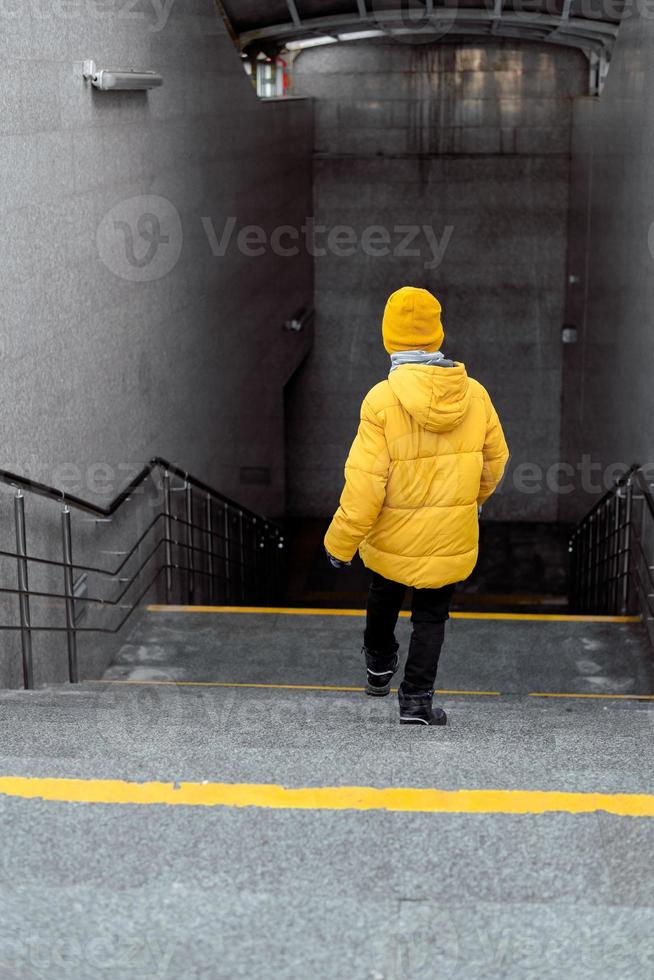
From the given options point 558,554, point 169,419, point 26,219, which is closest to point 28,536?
point 26,219

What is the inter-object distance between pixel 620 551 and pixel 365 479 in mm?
3825

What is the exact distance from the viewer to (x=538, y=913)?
5.69ft

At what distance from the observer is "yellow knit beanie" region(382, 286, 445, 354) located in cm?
283

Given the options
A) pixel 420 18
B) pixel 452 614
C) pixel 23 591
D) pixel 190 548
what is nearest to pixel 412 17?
pixel 420 18

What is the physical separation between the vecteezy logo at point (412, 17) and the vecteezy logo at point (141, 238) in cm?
456

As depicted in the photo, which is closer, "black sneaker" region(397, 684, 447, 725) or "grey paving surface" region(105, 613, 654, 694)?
"black sneaker" region(397, 684, 447, 725)

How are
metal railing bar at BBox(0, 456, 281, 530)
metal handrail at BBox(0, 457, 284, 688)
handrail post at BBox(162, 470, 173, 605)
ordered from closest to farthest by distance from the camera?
metal railing bar at BBox(0, 456, 281, 530)
metal handrail at BBox(0, 457, 284, 688)
handrail post at BBox(162, 470, 173, 605)

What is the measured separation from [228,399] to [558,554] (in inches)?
220

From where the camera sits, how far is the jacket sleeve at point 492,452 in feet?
9.87

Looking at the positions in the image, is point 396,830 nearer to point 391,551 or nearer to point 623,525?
point 391,551

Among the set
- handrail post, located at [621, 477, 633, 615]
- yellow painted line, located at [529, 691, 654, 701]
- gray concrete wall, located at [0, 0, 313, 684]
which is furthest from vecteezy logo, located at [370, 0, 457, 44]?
yellow painted line, located at [529, 691, 654, 701]

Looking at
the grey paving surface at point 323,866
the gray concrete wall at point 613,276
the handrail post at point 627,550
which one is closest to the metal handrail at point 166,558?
the grey paving surface at point 323,866

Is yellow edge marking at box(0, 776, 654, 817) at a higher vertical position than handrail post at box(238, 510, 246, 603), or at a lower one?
higher

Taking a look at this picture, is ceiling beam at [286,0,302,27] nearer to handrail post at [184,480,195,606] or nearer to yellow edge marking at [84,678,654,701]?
handrail post at [184,480,195,606]
